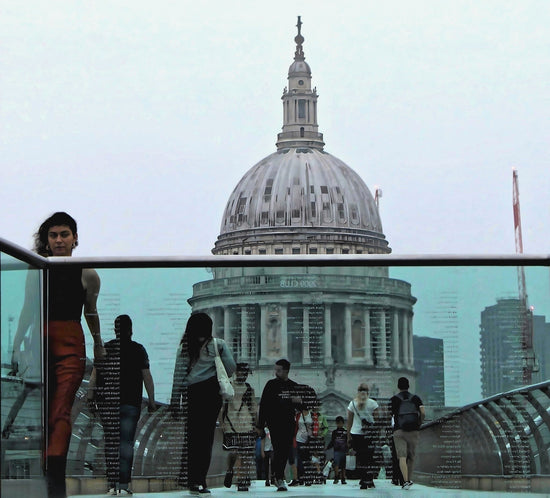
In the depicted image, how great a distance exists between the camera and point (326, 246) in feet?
319

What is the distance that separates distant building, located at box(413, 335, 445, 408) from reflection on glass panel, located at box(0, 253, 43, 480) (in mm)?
1331

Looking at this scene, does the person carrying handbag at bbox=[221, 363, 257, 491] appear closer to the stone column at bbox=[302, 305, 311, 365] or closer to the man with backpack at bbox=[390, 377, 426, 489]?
the stone column at bbox=[302, 305, 311, 365]

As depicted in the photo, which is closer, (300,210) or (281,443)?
(281,443)

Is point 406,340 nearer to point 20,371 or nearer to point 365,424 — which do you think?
point 365,424

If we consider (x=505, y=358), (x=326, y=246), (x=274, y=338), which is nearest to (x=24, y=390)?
(x=274, y=338)

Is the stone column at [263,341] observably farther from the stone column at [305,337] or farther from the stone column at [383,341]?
the stone column at [383,341]

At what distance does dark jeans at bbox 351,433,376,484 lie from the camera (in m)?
5.17

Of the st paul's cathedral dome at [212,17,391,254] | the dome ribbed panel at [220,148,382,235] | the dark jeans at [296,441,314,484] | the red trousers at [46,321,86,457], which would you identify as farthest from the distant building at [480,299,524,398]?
the dome ribbed panel at [220,148,382,235]

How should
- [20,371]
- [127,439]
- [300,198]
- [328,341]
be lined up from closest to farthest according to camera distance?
1. [20,371]
2. [328,341]
3. [127,439]
4. [300,198]

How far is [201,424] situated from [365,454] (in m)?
0.59

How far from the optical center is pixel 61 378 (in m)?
5.19

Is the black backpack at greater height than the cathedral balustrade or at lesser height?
lesser

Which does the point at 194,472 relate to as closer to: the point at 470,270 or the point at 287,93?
the point at 470,270

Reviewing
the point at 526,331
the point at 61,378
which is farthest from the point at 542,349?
the point at 61,378
